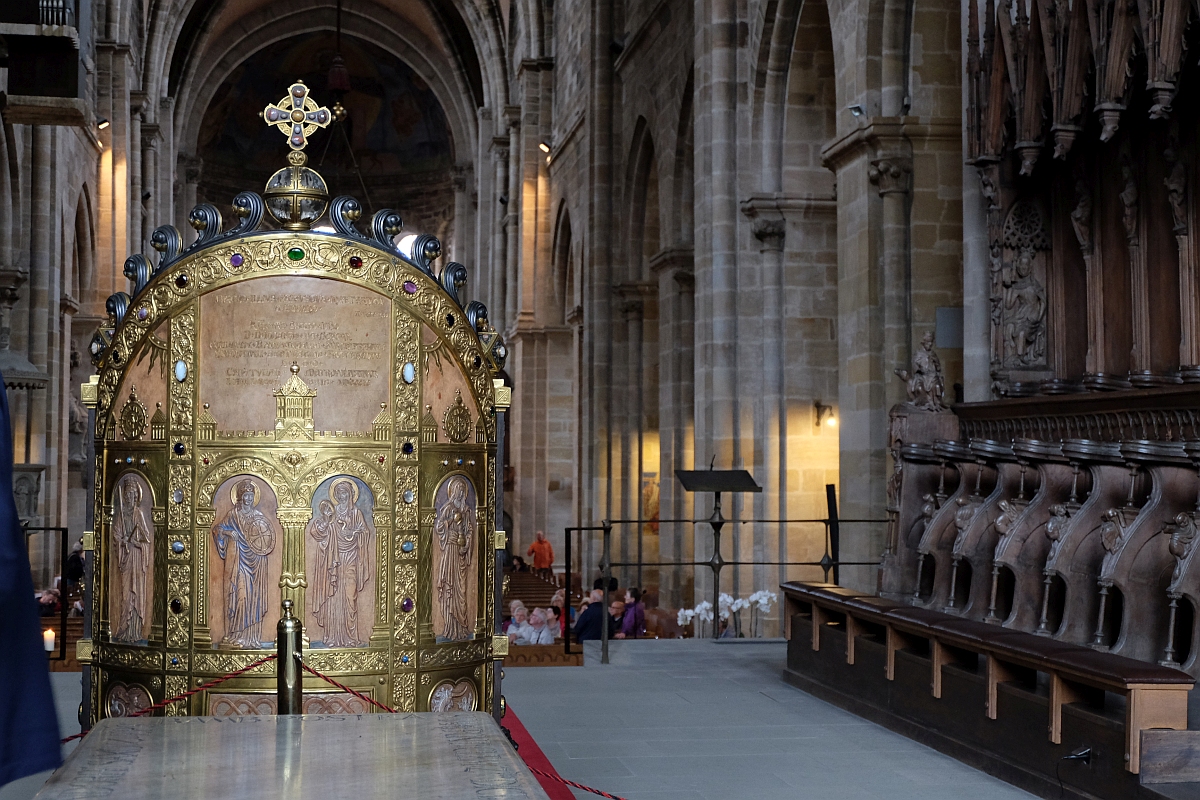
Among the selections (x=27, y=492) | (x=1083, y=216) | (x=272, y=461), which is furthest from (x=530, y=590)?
(x=272, y=461)

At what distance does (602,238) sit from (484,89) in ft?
47.4

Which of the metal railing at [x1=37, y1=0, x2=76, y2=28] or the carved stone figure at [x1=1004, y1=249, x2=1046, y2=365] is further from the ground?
the metal railing at [x1=37, y1=0, x2=76, y2=28]

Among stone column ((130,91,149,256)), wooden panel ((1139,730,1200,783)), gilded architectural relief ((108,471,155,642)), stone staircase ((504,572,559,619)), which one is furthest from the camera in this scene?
stone column ((130,91,149,256))

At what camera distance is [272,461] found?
5.49 m

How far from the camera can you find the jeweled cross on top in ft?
18.2

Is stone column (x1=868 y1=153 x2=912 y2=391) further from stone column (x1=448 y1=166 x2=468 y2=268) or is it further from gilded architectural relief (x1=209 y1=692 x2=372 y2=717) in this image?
stone column (x1=448 y1=166 x2=468 y2=268)

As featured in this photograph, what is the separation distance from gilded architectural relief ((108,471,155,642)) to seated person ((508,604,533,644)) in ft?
28.5

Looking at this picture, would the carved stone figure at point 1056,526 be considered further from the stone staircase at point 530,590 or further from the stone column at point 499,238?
the stone column at point 499,238

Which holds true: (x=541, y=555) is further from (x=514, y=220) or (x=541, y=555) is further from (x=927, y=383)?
(x=927, y=383)

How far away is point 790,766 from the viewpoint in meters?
6.36

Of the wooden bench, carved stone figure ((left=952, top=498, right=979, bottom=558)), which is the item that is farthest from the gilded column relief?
carved stone figure ((left=952, top=498, right=979, bottom=558))

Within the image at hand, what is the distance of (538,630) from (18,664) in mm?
11655

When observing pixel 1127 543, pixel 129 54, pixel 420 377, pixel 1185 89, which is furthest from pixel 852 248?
pixel 129 54

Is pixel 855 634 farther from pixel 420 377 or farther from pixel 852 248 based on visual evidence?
pixel 852 248
